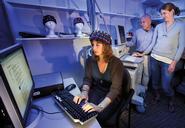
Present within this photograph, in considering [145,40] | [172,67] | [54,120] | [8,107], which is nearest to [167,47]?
[172,67]

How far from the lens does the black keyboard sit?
769 millimetres

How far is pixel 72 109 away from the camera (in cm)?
84

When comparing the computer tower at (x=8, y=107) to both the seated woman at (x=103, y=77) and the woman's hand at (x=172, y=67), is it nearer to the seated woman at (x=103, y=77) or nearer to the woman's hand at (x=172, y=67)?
the seated woman at (x=103, y=77)

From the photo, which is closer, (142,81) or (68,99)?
(68,99)

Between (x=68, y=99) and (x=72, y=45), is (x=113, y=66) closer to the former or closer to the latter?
(x=68, y=99)

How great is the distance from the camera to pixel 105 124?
1.12m

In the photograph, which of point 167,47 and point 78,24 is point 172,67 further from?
point 78,24

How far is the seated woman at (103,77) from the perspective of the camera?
46.1 inches

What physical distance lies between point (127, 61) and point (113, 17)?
4.12 ft

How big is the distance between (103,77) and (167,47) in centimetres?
118

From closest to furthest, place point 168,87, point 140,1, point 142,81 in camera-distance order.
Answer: point 168,87, point 142,81, point 140,1

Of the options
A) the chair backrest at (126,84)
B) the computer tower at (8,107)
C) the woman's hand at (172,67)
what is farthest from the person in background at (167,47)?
the computer tower at (8,107)

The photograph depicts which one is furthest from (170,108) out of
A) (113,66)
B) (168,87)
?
(113,66)

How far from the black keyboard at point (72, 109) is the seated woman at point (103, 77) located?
0.18 meters
